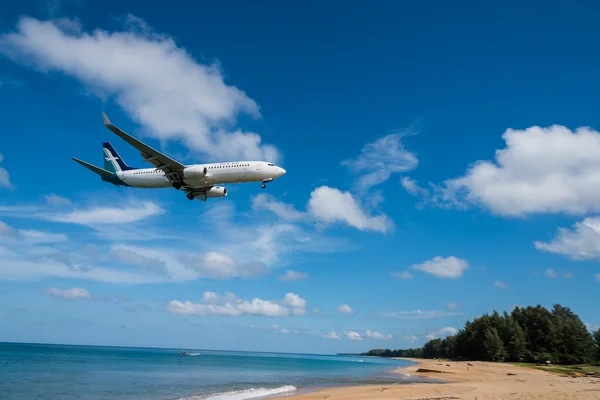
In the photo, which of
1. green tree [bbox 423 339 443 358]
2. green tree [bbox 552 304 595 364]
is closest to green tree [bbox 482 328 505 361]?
green tree [bbox 552 304 595 364]

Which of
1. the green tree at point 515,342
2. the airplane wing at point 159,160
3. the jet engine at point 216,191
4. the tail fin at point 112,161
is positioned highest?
the tail fin at point 112,161

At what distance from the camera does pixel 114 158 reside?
179 feet

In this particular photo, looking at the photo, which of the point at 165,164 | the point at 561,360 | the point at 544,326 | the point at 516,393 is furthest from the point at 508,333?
the point at 165,164

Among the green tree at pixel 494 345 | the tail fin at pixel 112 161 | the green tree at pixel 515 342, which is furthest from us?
the green tree at pixel 494 345

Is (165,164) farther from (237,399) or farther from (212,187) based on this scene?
(237,399)

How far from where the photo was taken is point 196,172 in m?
43.3

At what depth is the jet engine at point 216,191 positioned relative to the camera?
156 feet

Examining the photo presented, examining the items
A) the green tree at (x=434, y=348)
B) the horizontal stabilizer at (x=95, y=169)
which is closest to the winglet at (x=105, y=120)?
the horizontal stabilizer at (x=95, y=169)

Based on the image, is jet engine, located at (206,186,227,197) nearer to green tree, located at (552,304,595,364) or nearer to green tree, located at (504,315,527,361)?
green tree, located at (552,304,595,364)

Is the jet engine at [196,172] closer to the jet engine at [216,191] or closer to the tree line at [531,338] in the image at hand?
the jet engine at [216,191]

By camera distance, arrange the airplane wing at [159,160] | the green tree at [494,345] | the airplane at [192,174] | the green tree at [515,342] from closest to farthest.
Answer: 1. the airplane wing at [159,160]
2. the airplane at [192,174]
3. the green tree at [515,342]
4. the green tree at [494,345]

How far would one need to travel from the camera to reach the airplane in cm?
4300

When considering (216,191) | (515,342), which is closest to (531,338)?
(515,342)

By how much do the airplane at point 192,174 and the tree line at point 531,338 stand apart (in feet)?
191
